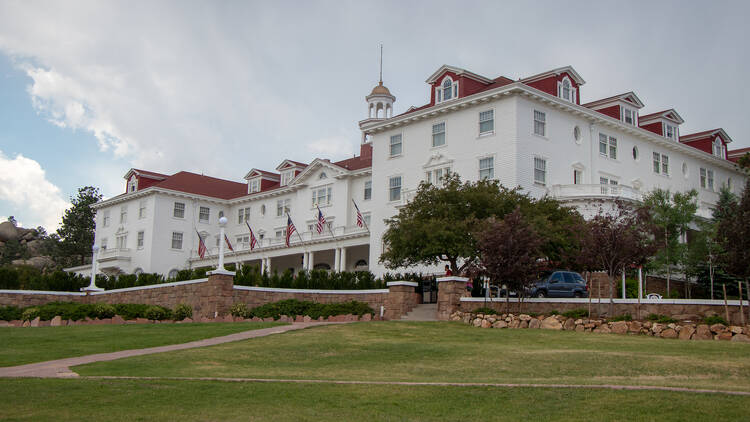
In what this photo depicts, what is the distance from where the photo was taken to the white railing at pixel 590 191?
4231 centimetres

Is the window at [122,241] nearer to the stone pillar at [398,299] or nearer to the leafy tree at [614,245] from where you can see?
the stone pillar at [398,299]

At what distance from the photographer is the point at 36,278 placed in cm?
4262

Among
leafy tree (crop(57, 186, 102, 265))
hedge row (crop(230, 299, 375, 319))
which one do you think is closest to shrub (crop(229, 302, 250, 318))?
hedge row (crop(230, 299, 375, 319))

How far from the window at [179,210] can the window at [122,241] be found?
595 cm

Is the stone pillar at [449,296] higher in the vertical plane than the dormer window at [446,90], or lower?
lower

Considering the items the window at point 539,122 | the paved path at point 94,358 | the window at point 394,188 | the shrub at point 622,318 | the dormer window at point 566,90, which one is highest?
the dormer window at point 566,90

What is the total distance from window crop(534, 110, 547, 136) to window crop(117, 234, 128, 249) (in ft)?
141

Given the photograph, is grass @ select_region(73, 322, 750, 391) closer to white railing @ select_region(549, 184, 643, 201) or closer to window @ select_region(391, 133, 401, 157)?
white railing @ select_region(549, 184, 643, 201)

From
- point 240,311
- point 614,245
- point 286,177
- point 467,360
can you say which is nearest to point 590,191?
point 614,245

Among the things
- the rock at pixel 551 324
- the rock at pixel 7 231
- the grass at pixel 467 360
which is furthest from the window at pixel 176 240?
the rock at pixel 551 324

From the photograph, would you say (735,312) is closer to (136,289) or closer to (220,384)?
(220,384)

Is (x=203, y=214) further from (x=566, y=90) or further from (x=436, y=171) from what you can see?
(x=566, y=90)

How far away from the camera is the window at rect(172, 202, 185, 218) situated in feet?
226

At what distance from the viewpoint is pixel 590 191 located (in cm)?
4309
